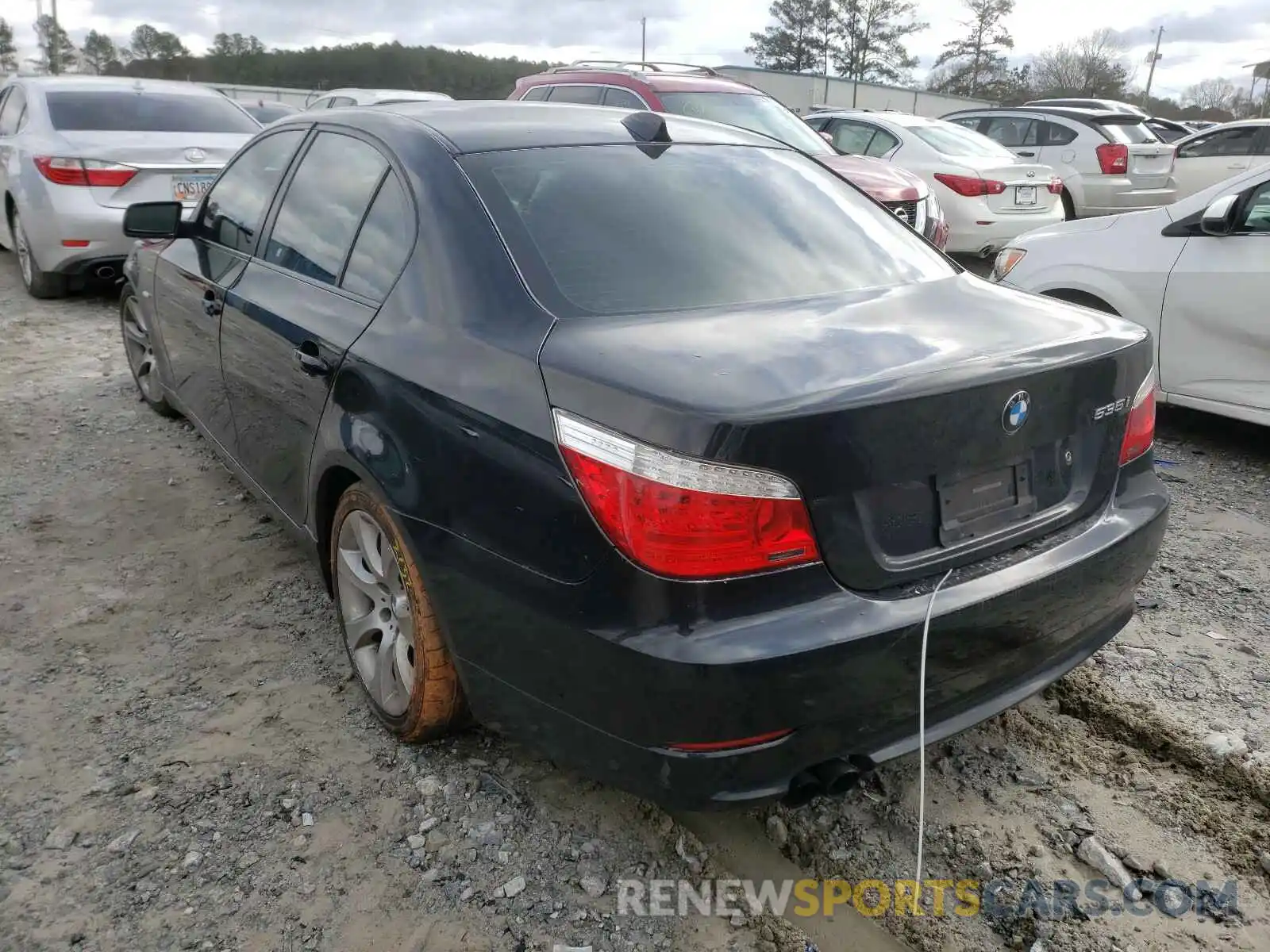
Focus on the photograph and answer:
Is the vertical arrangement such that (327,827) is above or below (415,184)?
below

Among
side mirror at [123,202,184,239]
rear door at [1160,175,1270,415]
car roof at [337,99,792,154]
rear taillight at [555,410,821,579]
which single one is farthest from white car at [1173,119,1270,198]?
rear taillight at [555,410,821,579]

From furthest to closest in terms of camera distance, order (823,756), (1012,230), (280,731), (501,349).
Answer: (1012,230)
(280,731)
(501,349)
(823,756)

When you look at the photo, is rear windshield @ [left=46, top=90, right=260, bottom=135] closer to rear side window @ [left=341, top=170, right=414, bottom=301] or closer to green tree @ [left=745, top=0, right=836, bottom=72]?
rear side window @ [left=341, top=170, right=414, bottom=301]

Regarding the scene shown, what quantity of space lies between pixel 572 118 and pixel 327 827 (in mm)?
2103

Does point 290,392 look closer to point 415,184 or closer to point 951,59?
point 415,184

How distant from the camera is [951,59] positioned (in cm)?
6316

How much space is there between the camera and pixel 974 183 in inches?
367

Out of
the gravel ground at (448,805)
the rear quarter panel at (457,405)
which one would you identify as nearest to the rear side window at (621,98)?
the gravel ground at (448,805)

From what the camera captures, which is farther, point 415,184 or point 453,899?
point 415,184

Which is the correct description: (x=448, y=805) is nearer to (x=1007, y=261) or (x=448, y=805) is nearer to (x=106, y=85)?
(x=1007, y=261)

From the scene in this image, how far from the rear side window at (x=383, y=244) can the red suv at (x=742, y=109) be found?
17.6ft

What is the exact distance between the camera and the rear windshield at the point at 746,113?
26.7 ft

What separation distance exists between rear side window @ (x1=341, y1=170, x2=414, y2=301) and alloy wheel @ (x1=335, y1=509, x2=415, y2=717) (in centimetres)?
60

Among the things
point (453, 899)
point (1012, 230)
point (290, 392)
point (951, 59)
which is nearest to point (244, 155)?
point (290, 392)
